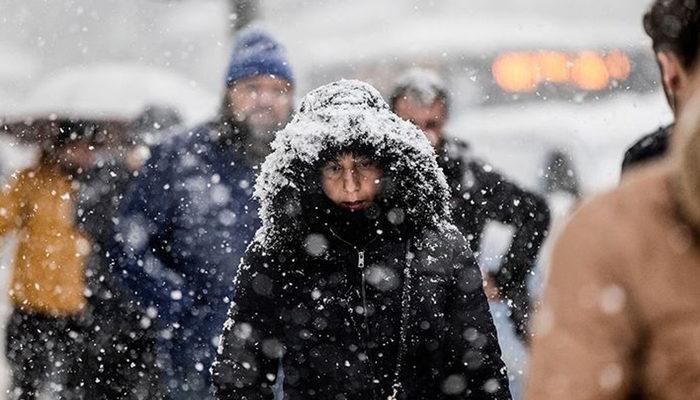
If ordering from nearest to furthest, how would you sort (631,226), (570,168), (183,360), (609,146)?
1. (631,226)
2. (183,360)
3. (570,168)
4. (609,146)

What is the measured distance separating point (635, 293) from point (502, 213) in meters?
4.14

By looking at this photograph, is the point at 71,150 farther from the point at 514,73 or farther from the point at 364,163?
the point at 514,73

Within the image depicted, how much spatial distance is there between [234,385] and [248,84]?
1.93m

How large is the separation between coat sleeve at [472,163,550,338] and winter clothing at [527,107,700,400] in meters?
4.01

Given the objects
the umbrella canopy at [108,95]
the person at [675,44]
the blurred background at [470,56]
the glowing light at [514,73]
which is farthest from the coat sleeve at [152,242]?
the glowing light at [514,73]

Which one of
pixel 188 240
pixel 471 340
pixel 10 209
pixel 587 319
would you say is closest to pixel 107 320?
pixel 10 209

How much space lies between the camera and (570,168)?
13102mm

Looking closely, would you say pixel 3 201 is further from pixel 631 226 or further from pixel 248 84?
pixel 631 226

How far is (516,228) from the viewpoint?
5953 millimetres

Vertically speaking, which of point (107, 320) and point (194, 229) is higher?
point (107, 320)

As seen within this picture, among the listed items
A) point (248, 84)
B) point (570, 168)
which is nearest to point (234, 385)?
point (248, 84)

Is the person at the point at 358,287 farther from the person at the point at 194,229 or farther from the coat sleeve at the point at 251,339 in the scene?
the person at the point at 194,229

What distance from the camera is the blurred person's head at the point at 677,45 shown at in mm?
1979

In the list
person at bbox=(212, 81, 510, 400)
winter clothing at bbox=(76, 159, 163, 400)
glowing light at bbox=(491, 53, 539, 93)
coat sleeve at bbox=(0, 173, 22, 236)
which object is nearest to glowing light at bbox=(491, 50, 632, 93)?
glowing light at bbox=(491, 53, 539, 93)
